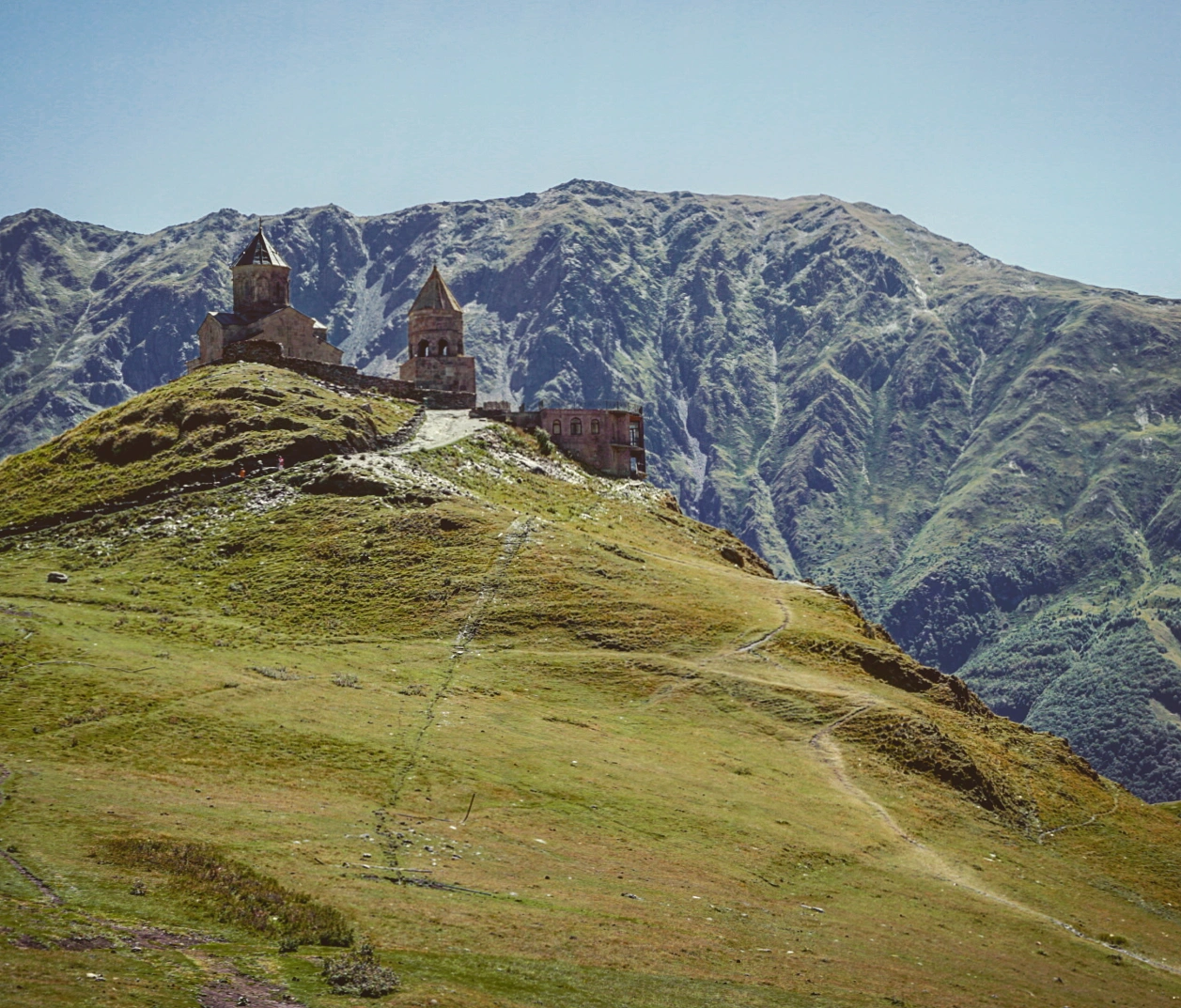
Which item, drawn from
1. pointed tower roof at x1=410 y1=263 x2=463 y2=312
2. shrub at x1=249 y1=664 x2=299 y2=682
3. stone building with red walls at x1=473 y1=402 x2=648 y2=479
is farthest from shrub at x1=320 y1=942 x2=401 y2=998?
pointed tower roof at x1=410 y1=263 x2=463 y2=312

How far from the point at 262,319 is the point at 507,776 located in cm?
9287

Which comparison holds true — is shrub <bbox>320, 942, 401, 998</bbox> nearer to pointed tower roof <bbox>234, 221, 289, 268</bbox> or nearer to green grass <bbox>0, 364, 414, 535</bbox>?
green grass <bbox>0, 364, 414, 535</bbox>

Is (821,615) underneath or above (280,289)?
underneath

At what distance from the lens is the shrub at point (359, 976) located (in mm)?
36438

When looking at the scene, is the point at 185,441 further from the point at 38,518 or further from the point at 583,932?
the point at 583,932

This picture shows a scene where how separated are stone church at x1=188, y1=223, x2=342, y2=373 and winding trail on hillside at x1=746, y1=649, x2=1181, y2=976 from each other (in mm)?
78633

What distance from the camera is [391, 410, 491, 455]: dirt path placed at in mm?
127188

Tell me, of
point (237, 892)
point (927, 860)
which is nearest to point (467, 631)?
point (927, 860)

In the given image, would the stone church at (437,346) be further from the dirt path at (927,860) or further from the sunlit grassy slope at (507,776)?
the dirt path at (927,860)

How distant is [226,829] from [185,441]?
73.5 m

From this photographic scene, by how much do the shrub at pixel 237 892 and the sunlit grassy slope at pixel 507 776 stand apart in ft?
0.73

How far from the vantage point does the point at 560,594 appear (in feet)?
327

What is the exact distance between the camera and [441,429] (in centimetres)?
13438

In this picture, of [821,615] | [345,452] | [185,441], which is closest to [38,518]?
[185,441]
